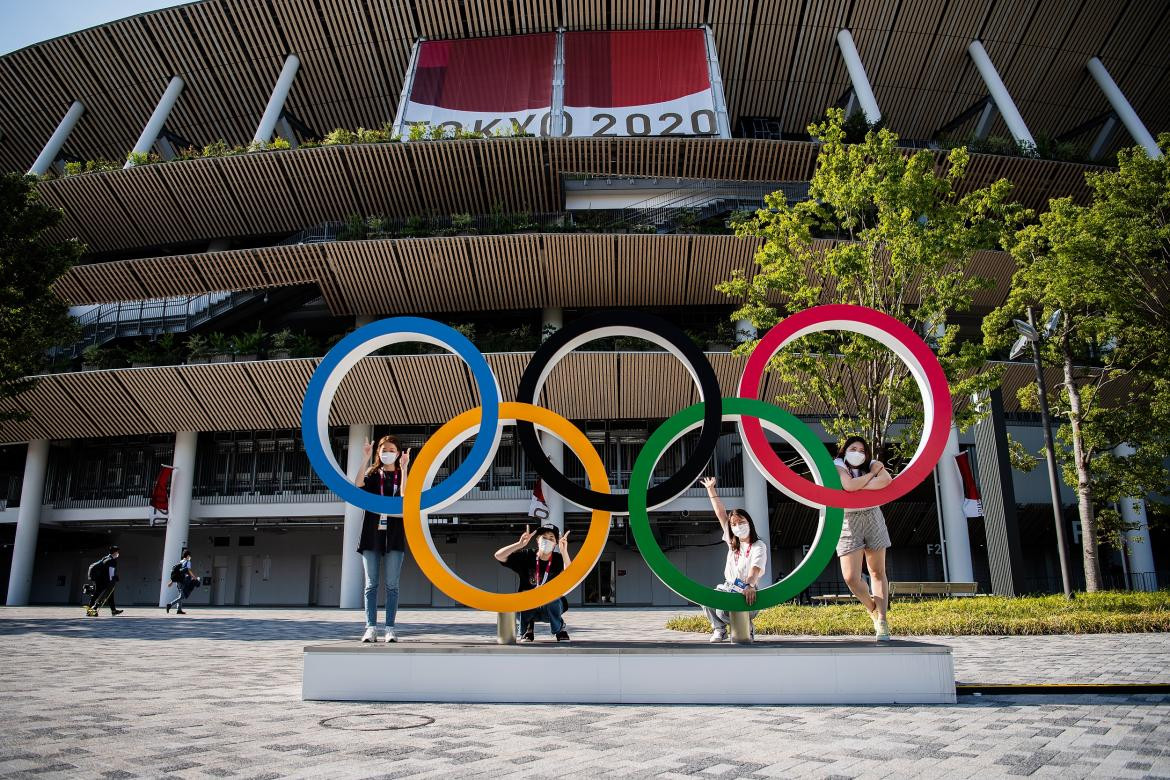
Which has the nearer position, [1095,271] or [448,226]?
[1095,271]

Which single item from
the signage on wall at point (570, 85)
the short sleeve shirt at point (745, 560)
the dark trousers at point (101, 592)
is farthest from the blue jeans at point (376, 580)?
the signage on wall at point (570, 85)

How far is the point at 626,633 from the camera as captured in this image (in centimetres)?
1338

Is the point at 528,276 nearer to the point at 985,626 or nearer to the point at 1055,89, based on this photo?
the point at 985,626

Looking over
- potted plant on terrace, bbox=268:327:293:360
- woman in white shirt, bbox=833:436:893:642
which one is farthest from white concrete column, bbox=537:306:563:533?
woman in white shirt, bbox=833:436:893:642

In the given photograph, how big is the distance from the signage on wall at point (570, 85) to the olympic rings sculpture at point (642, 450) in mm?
20199

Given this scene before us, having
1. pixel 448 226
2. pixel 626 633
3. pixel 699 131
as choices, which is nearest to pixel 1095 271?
pixel 626 633

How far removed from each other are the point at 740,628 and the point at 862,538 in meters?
1.44

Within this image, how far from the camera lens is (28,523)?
1049 inches

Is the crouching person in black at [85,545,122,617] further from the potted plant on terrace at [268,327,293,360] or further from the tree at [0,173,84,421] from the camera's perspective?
the potted plant on terrace at [268,327,293,360]

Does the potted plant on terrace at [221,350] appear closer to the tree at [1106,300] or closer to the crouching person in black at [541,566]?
the crouching person in black at [541,566]

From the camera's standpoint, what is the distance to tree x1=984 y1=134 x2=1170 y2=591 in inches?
607

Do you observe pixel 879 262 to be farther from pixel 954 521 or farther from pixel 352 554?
pixel 352 554

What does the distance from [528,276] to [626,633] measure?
43.3 feet

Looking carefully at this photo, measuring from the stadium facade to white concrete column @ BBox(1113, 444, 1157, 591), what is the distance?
208mm
